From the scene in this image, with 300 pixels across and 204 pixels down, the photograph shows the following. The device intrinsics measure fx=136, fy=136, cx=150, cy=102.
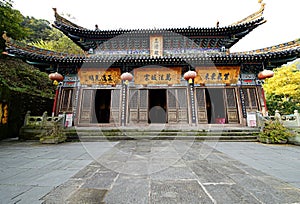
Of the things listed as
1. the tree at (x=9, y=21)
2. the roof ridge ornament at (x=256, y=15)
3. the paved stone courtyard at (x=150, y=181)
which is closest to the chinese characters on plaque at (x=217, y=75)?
the roof ridge ornament at (x=256, y=15)

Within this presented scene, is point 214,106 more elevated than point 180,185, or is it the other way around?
point 214,106

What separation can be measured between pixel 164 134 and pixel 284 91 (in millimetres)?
15881

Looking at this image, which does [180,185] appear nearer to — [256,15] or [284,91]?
[256,15]

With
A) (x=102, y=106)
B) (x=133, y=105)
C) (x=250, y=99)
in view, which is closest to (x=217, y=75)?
(x=250, y=99)

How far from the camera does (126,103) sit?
8.02 m

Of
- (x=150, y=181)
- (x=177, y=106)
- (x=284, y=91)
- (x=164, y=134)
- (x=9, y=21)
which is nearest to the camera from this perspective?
(x=150, y=181)

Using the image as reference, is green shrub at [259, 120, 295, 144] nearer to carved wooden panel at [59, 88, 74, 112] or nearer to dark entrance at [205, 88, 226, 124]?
dark entrance at [205, 88, 226, 124]

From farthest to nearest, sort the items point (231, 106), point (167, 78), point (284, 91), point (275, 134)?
1. point (284, 91)
2. point (167, 78)
3. point (231, 106)
4. point (275, 134)

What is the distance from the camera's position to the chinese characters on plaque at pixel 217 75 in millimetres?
7977

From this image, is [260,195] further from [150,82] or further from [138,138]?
[150,82]

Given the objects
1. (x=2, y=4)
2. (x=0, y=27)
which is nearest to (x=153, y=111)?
(x=0, y=27)

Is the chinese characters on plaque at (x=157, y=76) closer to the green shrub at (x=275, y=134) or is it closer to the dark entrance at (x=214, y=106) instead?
the green shrub at (x=275, y=134)

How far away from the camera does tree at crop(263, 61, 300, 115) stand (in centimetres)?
1393

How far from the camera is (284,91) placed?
1428 centimetres
